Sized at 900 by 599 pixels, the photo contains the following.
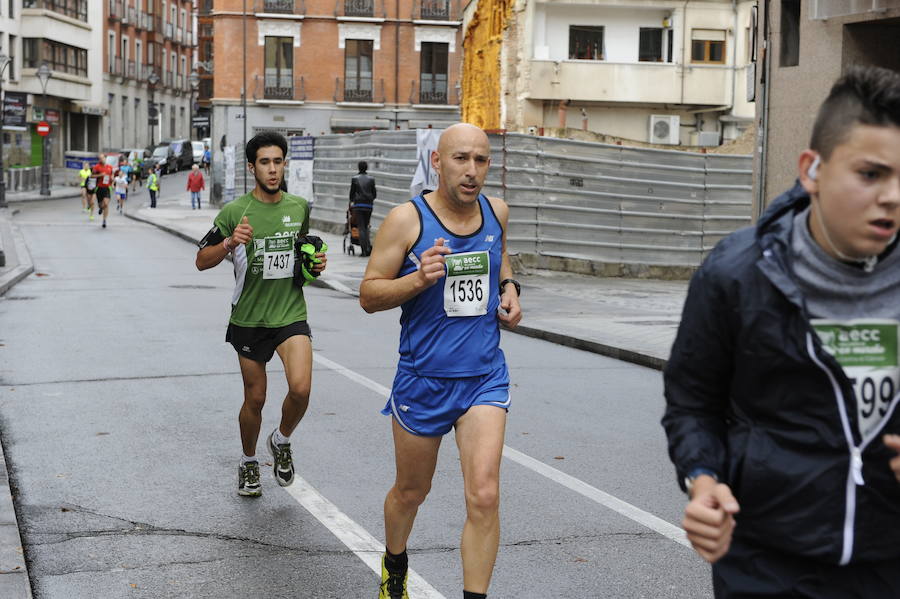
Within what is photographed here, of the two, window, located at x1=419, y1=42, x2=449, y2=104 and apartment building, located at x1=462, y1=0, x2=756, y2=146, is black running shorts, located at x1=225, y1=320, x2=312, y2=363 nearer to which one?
apartment building, located at x1=462, y1=0, x2=756, y2=146

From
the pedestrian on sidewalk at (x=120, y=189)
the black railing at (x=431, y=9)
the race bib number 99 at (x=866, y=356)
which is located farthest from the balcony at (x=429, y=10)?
the race bib number 99 at (x=866, y=356)

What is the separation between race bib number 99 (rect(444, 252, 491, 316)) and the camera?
4773mm

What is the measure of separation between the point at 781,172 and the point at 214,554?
1152 centimetres

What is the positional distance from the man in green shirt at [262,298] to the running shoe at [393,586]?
2124 millimetres

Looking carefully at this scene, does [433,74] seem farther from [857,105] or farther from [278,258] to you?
[857,105]

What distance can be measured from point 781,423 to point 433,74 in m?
63.6

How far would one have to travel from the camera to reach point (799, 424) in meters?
2.57

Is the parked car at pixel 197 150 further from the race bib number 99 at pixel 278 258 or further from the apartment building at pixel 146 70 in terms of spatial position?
the race bib number 99 at pixel 278 258

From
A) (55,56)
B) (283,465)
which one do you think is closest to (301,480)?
(283,465)

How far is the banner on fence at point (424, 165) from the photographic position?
2361 cm

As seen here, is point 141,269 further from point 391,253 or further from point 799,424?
point 799,424

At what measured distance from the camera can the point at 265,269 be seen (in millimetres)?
6949

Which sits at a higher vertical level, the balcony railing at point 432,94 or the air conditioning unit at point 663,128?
the balcony railing at point 432,94

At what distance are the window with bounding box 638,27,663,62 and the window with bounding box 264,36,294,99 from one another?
25587 millimetres
